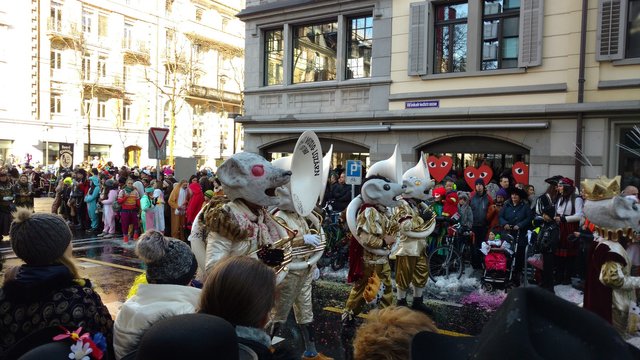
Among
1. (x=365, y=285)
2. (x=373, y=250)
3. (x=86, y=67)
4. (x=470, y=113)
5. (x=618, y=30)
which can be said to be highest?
(x=86, y=67)

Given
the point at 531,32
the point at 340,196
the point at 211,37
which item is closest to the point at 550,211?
the point at 340,196

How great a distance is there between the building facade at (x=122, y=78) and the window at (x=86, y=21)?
75mm

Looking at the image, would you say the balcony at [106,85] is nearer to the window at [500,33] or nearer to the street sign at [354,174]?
the street sign at [354,174]

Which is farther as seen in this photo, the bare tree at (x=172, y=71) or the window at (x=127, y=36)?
the window at (x=127, y=36)

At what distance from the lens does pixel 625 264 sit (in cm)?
450

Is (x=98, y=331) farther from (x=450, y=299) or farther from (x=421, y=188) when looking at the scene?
(x=450, y=299)

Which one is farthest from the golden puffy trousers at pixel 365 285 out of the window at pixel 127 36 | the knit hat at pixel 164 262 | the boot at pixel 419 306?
the window at pixel 127 36

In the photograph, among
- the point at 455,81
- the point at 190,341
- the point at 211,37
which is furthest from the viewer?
the point at 211,37

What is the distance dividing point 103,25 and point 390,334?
43065 mm

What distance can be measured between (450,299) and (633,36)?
8421mm

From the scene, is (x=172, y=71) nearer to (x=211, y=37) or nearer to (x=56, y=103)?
(x=211, y=37)

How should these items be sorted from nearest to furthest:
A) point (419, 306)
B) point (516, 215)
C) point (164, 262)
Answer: point (164, 262)
point (419, 306)
point (516, 215)

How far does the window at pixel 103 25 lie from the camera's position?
3888cm

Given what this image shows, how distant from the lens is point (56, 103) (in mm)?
36656
